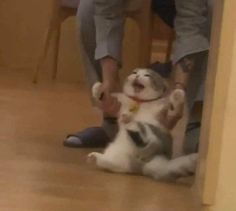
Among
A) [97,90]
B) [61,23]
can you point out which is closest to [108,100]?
[97,90]

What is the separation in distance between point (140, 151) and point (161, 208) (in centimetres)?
Answer: 26

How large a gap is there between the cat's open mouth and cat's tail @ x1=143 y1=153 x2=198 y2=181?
0.65ft

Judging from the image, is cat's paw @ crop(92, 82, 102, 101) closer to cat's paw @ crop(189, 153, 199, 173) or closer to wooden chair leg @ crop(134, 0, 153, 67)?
cat's paw @ crop(189, 153, 199, 173)

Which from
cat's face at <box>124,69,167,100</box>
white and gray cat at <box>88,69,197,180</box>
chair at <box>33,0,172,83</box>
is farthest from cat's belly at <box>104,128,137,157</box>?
chair at <box>33,0,172,83</box>

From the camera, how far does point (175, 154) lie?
1615mm

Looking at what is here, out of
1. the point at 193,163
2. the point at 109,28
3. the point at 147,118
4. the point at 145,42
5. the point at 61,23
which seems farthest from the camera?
the point at 61,23

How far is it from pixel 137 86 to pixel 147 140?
0.17 metres

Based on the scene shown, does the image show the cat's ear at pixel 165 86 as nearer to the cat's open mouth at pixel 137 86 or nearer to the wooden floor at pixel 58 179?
the cat's open mouth at pixel 137 86

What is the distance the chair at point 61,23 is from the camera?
8.34 feet

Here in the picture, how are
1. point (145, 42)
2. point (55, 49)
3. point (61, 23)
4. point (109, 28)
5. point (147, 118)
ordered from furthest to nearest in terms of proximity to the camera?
point (55, 49), point (61, 23), point (145, 42), point (109, 28), point (147, 118)

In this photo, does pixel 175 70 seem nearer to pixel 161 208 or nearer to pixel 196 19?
pixel 196 19

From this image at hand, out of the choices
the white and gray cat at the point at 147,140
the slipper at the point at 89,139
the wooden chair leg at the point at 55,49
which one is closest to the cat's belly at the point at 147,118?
the white and gray cat at the point at 147,140

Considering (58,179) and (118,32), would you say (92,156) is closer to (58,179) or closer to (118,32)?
(58,179)

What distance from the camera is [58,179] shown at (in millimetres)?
1521
